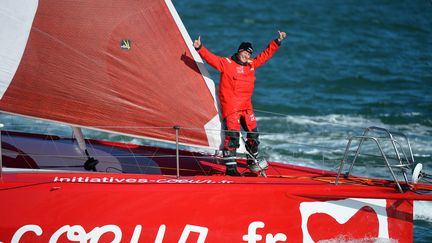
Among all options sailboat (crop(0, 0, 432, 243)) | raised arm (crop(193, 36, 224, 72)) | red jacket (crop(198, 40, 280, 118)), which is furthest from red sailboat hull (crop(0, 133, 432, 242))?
raised arm (crop(193, 36, 224, 72))

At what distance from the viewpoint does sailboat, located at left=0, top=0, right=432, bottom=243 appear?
19.7 feet

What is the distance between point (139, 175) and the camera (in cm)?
645

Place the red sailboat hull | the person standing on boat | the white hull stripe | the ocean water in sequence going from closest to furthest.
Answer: the red sailboat hull < the white hull stripe < the person standing on boat < the ocean water

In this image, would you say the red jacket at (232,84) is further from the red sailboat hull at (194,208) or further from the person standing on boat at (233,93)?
the red sailboat hull at (194,208)

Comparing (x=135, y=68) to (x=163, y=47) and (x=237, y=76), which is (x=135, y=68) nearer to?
(x=163, y=47)

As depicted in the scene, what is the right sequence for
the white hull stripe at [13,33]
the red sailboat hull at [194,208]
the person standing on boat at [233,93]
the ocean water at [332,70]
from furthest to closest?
the ocean water at [332,70], the person standing on boat at [233,93], the white hull stripe at [13,33], the red sailboat hull at [194,208]

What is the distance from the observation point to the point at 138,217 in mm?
6043

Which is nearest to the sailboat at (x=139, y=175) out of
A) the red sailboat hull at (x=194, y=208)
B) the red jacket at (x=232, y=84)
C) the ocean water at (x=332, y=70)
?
the red sailboat hull at (x=194, y=208)

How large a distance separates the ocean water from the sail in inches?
93.4

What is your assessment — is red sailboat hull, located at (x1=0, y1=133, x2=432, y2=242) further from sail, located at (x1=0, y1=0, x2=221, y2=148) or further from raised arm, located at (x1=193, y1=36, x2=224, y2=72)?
raised arm, located at (x1=193, y1=36, x2=224, y2=72)

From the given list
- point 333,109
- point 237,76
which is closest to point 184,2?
point 333,109

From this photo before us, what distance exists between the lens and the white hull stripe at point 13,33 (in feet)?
20.4

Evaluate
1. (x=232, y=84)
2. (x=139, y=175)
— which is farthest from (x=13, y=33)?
(x=232, y=84)

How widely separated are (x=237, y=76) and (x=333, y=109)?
250 inches
